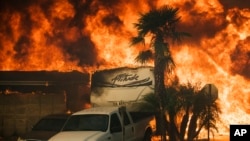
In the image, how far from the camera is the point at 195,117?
17875mm

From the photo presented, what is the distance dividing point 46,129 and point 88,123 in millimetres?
2643

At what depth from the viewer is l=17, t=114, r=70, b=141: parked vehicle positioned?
14766 mm

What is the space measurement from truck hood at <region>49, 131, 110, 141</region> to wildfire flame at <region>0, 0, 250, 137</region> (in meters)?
15.0

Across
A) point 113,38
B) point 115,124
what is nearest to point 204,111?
point 115,124

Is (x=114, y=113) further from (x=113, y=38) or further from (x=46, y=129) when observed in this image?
(x=113, y=38)

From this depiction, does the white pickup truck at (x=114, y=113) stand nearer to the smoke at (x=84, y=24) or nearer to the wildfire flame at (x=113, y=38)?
the wildfire flame at (x=113, y=38)

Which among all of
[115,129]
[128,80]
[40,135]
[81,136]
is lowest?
[40,135]

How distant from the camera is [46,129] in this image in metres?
15.7

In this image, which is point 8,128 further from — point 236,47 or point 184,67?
point 236,47

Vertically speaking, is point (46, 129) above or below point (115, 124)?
below

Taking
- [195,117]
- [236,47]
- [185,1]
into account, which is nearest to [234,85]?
[236,47]

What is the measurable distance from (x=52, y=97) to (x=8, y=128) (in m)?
2.93

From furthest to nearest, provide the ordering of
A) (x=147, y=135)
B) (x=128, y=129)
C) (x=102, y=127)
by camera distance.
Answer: (x=147, y=135), (x=128, y=129), (x=102, y=127)

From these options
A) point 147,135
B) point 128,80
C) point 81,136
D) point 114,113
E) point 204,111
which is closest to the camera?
point 81,136
